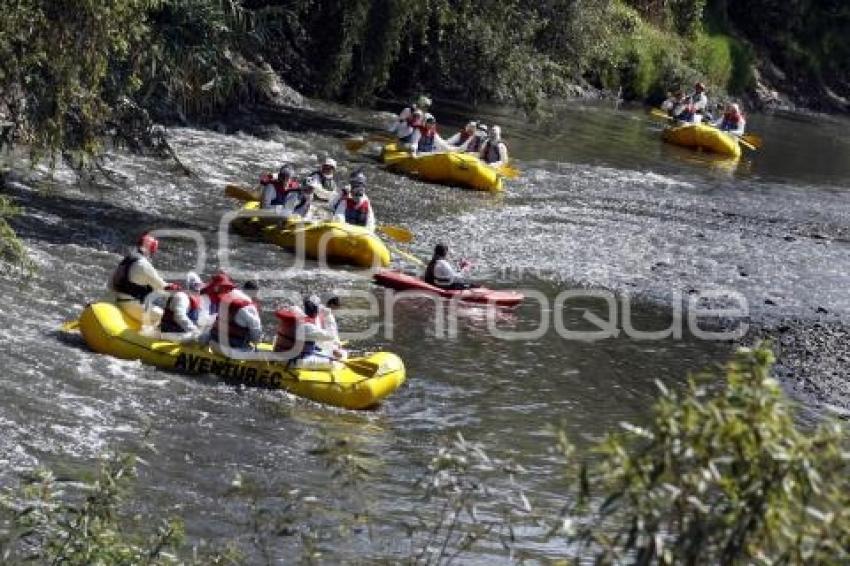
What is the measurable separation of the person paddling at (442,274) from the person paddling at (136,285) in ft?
17.5

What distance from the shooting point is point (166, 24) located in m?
20.5

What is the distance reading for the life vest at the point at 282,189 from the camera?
21.9 meters

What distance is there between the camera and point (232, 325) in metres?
15.0

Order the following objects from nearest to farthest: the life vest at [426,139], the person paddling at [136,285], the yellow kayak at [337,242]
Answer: the person paddling at [136,285] → the yellow kayak at [337,242] → the life vest at [426,139]

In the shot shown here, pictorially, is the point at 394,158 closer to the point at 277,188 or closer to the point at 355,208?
the point at 355,208

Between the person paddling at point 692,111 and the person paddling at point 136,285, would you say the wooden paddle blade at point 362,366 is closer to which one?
the person paddling at point 136,285

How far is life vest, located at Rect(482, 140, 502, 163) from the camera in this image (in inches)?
1142

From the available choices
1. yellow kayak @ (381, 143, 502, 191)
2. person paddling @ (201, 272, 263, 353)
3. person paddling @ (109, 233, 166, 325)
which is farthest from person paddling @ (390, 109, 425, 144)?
person paddling @ (201, 272, 263, 353)

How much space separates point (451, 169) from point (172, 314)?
13474 mm

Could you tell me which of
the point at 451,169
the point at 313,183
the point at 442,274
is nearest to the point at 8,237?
the point at 442,274

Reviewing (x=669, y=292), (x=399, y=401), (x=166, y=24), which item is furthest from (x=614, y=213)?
(x=399, y=401)

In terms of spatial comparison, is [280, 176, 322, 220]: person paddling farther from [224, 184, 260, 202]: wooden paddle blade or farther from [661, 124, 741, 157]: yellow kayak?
[661, 124, 741, 157]: yellow kayak

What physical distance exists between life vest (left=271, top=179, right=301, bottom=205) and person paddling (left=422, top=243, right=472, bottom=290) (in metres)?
2.99

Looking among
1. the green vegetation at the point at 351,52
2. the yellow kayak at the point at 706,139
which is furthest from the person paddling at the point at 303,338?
the yellow kayak at the point at 706,139
